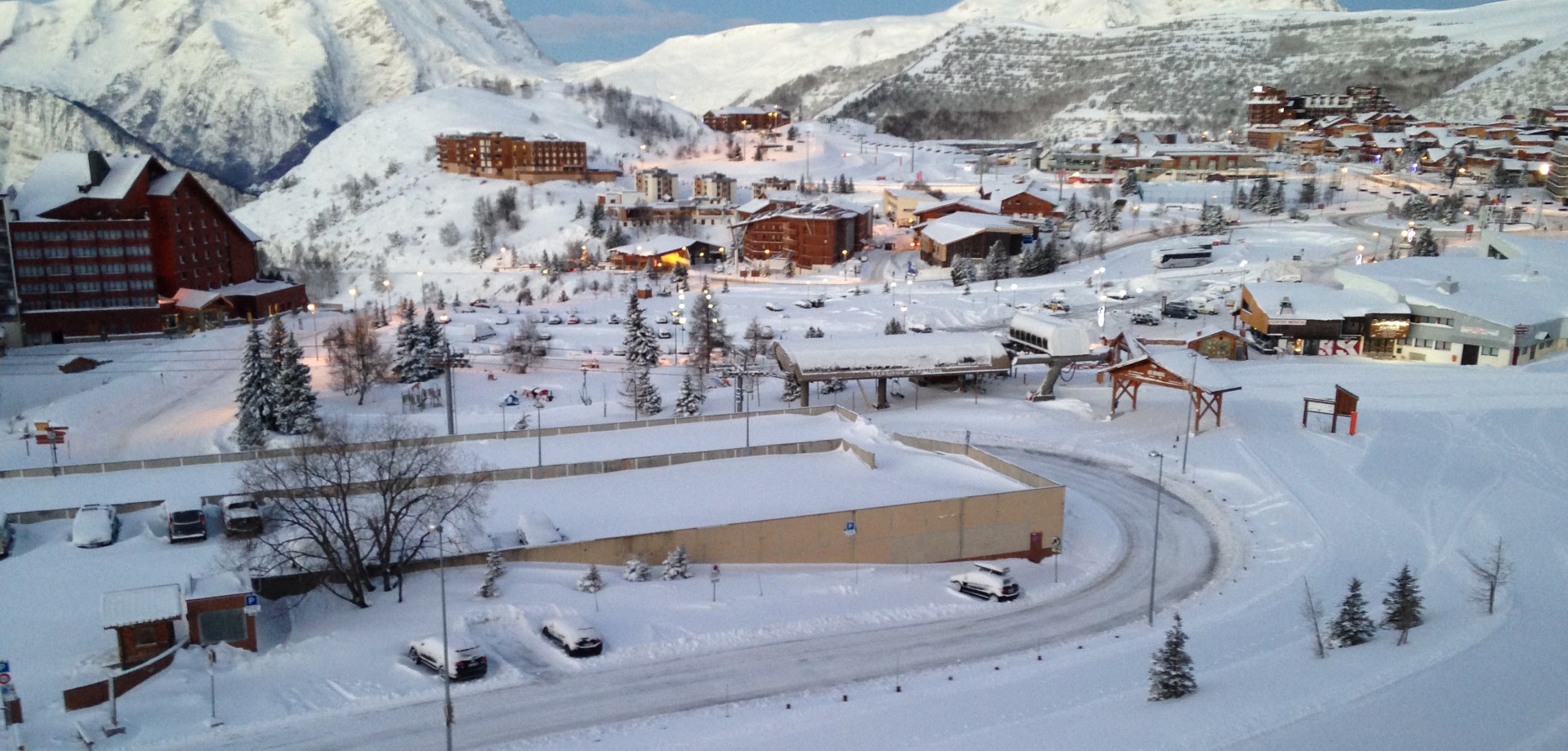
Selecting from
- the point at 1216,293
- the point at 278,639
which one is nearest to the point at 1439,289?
the point at 1216,293

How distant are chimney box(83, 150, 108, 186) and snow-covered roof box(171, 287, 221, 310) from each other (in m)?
6.40

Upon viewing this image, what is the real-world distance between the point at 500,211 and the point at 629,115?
130ft

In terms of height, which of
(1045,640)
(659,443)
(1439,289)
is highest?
(1439,289)

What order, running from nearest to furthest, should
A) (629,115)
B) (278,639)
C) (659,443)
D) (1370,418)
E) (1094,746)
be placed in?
1. (1094,746)
2. (278,639)
3. (659,443)
4. (1370,418)
5. (629,115)

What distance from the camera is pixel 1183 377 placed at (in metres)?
34.6

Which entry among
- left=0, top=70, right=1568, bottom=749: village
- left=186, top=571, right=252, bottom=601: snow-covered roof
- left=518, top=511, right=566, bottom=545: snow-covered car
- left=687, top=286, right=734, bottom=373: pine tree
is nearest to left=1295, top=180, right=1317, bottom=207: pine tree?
left=0, top=70, right=1568, bottom=749: village

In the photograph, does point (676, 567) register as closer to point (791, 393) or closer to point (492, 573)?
point (492, 573)

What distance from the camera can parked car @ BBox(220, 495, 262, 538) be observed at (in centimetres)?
2223

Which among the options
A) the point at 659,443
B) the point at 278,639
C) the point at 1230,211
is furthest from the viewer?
the point at 1230,211

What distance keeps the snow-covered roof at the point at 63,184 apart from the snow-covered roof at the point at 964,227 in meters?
47.5

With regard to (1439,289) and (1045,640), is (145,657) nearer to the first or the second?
(1045,640)

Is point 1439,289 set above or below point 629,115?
below

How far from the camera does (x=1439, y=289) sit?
150 ft

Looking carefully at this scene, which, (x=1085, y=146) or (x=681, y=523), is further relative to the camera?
(x=1085, y=146)
